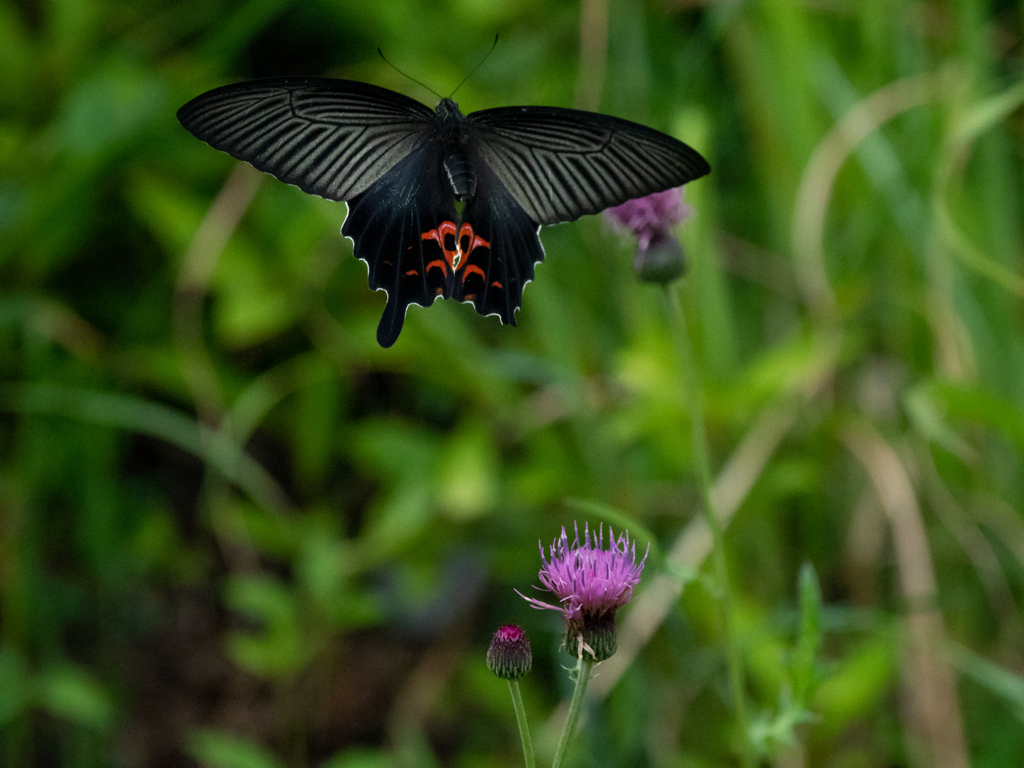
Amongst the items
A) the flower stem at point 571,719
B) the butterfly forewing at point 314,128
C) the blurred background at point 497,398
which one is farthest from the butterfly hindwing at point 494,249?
the blurred background at point 497,398

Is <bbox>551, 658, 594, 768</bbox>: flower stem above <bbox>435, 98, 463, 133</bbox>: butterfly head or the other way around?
the other way around

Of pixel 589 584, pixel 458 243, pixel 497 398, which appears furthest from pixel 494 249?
pixel 497 398

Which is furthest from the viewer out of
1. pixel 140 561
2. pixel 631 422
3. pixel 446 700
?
pixel 140 561

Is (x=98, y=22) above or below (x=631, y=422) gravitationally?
above

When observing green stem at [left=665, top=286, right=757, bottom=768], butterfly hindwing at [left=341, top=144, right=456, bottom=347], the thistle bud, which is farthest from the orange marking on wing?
the thistle bud

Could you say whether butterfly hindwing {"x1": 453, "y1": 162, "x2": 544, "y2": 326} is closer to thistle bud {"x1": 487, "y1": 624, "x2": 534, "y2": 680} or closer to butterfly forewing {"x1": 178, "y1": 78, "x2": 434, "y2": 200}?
butterfly forewing {"x1": 178, "y1": 78, "x2": 434, "y2": 200}

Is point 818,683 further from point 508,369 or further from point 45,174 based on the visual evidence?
point 45,174

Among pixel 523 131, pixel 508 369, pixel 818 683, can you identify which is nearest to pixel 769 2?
pixel 508 369
